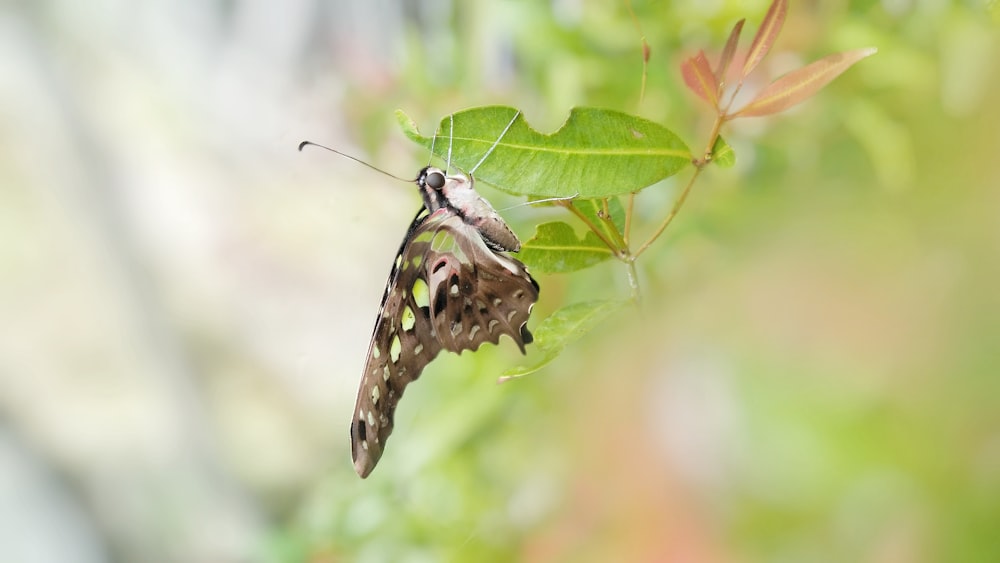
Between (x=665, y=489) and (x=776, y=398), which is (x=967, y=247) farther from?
(x=665, y=489)

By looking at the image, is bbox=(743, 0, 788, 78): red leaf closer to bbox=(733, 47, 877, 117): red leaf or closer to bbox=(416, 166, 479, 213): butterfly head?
bbox=(733, 47, 877, 117): red leaf

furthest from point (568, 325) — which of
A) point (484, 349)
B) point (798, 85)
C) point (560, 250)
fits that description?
point (484, 349)

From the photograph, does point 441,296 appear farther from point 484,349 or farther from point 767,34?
point 484,349

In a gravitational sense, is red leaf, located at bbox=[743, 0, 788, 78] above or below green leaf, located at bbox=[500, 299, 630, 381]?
above

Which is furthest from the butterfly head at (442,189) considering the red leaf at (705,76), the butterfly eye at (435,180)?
the red leaf at (705,76)

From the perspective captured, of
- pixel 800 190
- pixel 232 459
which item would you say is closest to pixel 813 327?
pixel 800 190

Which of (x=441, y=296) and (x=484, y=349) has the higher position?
(x=484, y=349)

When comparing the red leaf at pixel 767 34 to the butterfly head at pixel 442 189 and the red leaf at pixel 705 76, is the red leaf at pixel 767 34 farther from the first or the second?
the butterfly head at pixel 442 189

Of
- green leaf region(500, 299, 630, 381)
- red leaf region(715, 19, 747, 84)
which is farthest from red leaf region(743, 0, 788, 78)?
green leaf region(500, 299, 630, 381)
